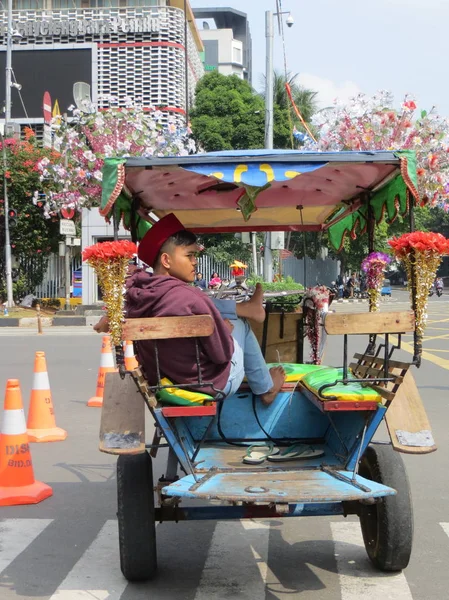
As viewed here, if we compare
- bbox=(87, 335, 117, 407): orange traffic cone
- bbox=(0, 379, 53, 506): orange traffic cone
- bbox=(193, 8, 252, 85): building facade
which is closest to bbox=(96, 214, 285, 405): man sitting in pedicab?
bbox=(0, 379, 53, 506): orange traffic cone

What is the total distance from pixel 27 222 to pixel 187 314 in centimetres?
2877

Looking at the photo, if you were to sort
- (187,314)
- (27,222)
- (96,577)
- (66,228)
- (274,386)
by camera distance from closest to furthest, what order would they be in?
(187,314)
(96,577)
(274,386)
(66,228)
(27,222)

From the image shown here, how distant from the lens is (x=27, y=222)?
106 feet

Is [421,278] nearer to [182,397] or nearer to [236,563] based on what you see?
[182,397]

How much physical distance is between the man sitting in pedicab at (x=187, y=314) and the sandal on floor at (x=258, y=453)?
273 mm

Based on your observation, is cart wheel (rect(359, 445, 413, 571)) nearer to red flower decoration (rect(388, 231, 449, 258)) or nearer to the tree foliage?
red flower decoration (rect(388, 231, 449, 258))

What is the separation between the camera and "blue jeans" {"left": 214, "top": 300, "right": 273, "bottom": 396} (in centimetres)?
514

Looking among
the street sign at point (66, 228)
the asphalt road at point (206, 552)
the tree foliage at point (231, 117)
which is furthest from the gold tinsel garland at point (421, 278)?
the tree foliage at point (231, 117)

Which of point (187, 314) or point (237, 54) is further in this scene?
point (237, 54)

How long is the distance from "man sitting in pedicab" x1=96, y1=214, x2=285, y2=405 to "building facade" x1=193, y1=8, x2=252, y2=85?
84583 mm

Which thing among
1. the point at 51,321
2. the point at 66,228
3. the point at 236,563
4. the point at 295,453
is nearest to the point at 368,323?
the point at 295,453

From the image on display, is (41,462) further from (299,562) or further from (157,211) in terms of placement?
(299,562)

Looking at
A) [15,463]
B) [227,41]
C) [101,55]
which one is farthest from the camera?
[227,41]

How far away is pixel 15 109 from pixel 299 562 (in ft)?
135
